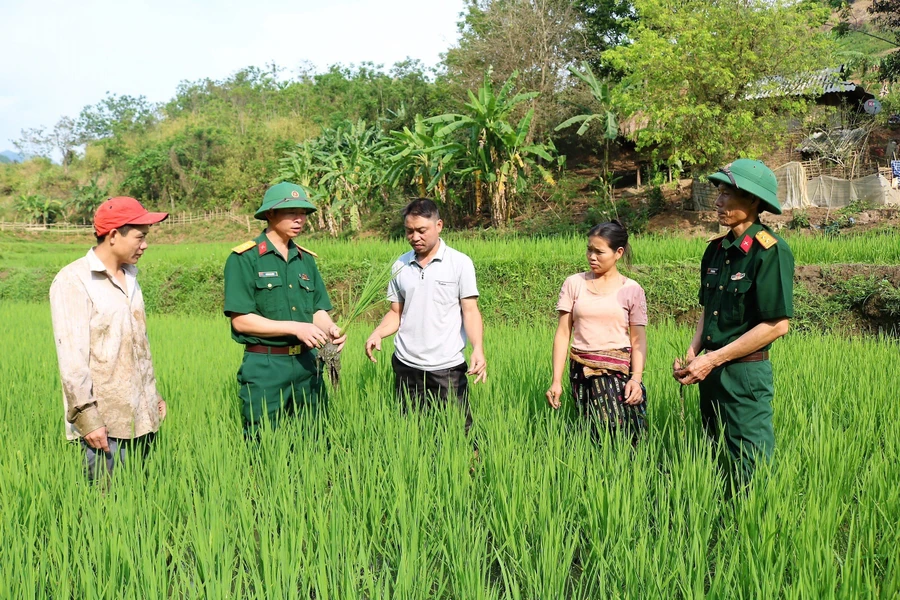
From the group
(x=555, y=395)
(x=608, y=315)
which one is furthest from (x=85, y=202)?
(x=608, y=315)

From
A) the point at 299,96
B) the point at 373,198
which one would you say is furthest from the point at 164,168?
the point at 373,198

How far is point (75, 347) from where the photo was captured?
2406 mm

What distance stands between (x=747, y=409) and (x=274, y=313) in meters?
1.94

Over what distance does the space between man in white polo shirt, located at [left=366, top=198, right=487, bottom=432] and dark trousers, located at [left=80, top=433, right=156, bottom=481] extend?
103cm

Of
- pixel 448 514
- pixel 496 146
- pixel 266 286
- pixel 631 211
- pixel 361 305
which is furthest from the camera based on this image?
pixel 631 211

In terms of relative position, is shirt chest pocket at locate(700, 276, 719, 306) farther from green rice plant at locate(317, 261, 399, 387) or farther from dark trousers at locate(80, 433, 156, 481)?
dark trousers at locate(80, 433, 156, 481)

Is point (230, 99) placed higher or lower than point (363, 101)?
higher

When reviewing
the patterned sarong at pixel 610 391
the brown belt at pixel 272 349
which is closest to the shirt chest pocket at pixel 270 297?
the brown belt at pixel 272 349

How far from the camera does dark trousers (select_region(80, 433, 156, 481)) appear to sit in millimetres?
2547

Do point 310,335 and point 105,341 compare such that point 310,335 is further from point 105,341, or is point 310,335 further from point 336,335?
point 105,341

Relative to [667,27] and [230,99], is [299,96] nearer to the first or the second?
[230,99]

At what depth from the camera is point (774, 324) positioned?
2.45m

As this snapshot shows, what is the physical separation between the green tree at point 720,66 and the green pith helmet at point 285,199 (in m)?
10.5

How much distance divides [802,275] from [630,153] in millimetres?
14408
